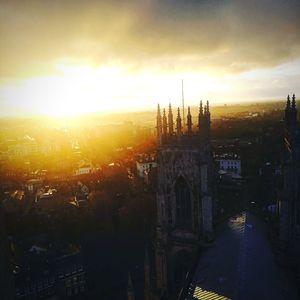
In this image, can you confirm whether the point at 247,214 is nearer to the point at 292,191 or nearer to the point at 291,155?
the point at 292,191

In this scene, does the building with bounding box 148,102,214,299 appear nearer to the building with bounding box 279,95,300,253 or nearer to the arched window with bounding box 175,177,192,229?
the arched window with bounding box 175,177,192,229

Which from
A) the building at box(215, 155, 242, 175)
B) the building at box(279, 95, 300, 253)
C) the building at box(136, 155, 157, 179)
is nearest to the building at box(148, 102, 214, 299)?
the building at box(279, 95, 300, 253)

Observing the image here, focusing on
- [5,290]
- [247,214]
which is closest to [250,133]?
[247,214]

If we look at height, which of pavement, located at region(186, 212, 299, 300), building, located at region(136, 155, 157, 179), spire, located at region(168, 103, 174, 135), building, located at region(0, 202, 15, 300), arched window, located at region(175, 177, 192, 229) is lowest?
building, located at region(136, 155, 157, 179)

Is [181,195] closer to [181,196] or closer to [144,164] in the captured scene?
[181,196]

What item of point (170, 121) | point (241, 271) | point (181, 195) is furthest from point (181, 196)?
point (241, 271)
